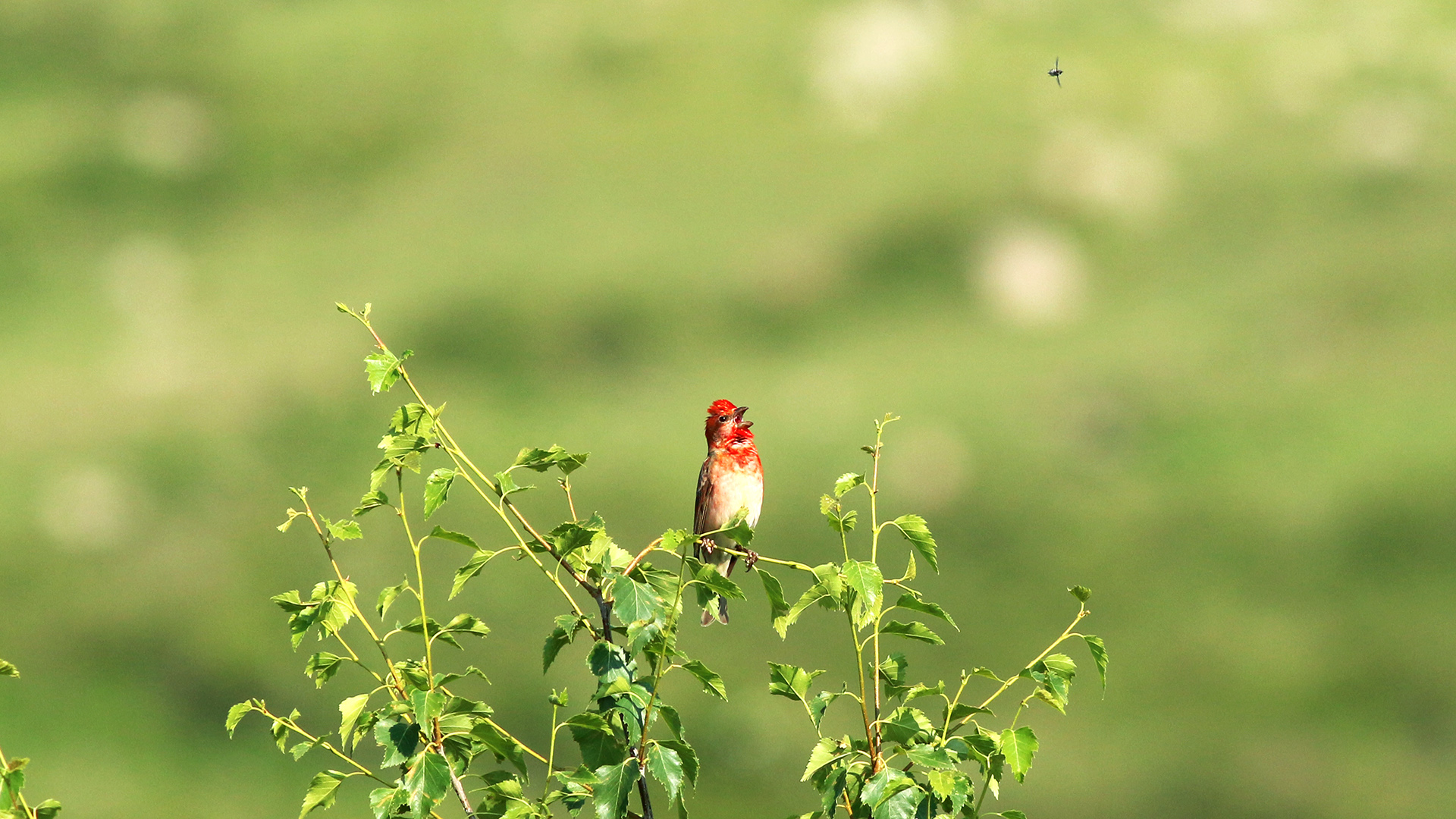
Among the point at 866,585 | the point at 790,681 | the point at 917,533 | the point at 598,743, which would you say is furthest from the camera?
the point at 790,681

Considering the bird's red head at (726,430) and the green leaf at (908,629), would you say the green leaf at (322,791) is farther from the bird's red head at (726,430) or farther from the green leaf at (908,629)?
the bird's red head at (726,430)

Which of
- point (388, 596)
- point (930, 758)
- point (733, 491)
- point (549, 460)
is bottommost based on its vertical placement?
point (930, 758)

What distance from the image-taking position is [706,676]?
5.37 metres

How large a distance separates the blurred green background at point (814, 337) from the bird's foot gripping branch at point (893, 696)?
300 ft

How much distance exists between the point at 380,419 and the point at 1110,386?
60250mm

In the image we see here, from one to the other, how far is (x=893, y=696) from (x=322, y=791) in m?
2.31

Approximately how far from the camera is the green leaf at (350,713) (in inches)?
220

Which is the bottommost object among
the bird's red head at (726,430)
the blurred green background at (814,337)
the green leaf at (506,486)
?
the green leaf at (506,486)

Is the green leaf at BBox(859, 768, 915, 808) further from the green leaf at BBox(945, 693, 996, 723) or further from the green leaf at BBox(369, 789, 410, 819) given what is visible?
the green leaf at BBox(369, 789, 410, 819)

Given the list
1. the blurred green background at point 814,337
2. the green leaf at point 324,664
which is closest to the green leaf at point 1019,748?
the green leaf at point 324,664

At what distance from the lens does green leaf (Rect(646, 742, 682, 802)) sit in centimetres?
527

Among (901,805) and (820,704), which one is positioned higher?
(820,704)

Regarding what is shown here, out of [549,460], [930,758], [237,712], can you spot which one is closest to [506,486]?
[549,460]

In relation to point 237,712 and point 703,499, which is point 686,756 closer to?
point 237,712
